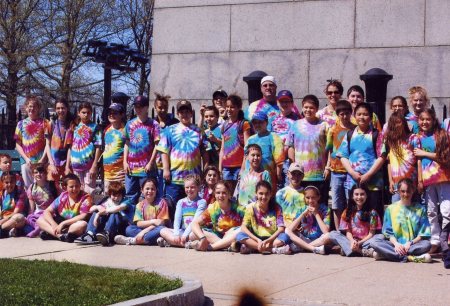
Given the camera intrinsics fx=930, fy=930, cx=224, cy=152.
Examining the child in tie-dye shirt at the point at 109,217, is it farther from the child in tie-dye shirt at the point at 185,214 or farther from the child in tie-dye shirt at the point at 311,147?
the child in tie-dye shirt at the point at 311,147

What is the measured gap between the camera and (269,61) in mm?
14227

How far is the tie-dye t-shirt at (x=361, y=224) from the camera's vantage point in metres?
10.0

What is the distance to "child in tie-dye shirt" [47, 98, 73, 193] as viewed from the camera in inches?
496

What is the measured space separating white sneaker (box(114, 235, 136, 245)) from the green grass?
2547 mm

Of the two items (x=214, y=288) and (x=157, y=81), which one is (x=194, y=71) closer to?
(x=157, y=81)

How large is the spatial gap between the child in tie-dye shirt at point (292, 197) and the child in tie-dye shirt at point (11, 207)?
3680 millimetres

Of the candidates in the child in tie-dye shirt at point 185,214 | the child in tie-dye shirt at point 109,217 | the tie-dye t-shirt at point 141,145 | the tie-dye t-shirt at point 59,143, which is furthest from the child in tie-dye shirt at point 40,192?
the child in tie-dye shirt at point 185,214

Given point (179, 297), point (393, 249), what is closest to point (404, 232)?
point (393, 249)

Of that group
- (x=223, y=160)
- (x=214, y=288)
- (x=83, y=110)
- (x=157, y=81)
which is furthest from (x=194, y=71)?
(x=214, y=288)

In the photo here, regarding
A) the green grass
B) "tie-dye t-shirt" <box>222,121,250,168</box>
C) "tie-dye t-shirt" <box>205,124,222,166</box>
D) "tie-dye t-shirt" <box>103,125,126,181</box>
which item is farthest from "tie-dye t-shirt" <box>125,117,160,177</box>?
the green grass

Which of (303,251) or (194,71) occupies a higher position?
(194,71)

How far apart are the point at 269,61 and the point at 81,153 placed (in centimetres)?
347

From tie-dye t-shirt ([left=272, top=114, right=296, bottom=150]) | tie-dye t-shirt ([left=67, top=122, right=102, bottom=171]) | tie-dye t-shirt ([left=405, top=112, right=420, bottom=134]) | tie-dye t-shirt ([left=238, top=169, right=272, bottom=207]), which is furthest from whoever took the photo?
tie-dye t-shirt ([left=67, top=122, right=102, bottom=171])

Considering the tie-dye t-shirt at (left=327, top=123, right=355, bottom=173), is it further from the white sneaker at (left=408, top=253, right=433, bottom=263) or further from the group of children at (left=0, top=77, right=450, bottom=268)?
the white sneaker at (left=408, top=253, right=433, bottom=263)
